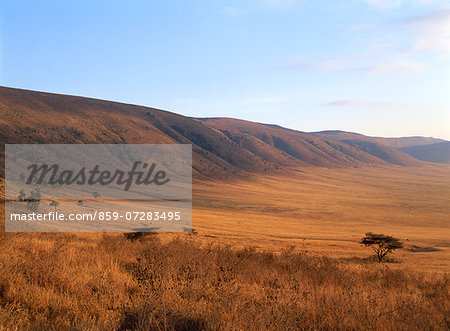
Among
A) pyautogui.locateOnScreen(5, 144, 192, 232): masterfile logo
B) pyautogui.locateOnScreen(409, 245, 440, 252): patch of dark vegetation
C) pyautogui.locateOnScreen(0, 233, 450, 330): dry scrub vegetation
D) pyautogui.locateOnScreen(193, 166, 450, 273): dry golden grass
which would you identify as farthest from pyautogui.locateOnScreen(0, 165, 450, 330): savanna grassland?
pyautogui.locateOnScreen(409, 245, 440, 252): patch of dark vegetation

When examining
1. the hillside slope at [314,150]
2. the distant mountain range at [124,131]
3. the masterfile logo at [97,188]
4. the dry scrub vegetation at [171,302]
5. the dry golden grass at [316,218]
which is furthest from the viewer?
the hillside slope at [314,150]

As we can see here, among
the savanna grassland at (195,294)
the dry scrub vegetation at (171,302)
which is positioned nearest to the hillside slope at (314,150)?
the savanna grassland at (195,294)

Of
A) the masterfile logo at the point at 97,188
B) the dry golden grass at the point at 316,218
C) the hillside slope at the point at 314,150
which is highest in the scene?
the hillside slope at the point at 314,150

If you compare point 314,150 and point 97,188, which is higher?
point 314,150

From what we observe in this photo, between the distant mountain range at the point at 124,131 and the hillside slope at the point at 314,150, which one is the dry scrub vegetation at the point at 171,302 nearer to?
the distant mountain range at the point at 124,131

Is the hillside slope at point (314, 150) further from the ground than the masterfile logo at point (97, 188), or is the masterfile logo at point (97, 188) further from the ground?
the hillside slope at point (314, 150)

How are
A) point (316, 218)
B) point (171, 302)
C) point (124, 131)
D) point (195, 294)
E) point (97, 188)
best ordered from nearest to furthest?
point (171, 302), point (195, 294), point (316, 218), point (97, 188), point (124, 131)

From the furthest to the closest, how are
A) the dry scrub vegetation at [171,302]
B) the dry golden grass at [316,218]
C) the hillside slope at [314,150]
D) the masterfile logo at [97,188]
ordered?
the hillside slope at [314,150] → the dry golden grass at [316,218] → the masterfile logo at [97,188] → the dry scrub vegetation at [171,302]

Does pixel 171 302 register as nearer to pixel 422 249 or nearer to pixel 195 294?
pixel 195 294

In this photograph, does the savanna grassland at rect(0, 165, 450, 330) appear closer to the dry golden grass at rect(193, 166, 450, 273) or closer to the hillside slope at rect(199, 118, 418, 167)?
the dry golden grass at rect(193, 166, 450, 273)

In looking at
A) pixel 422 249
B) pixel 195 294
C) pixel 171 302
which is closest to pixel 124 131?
pixel 422 249

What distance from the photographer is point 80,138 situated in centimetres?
6644

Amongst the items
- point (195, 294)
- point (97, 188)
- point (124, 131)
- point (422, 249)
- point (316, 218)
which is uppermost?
point (124, 131)

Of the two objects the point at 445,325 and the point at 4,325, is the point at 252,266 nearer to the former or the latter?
the point at 445,325
